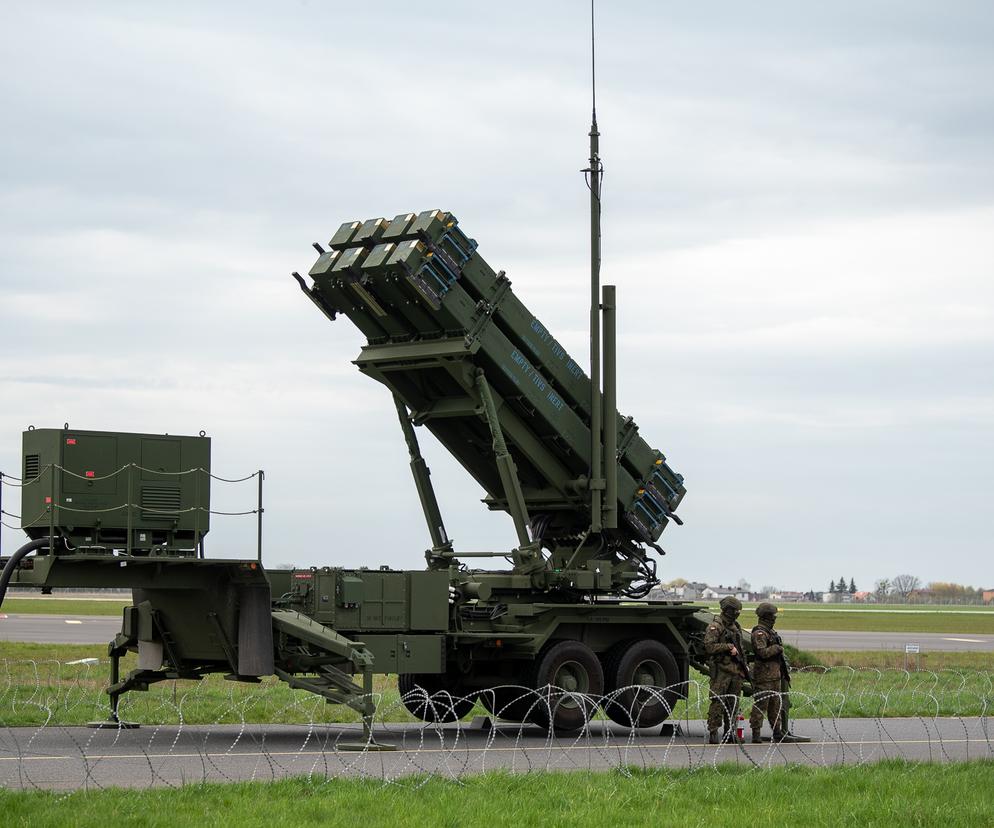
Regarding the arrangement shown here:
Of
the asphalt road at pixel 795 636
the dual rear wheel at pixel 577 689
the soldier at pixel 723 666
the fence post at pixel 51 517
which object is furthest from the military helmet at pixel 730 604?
the asphalt road at pixel 795 636

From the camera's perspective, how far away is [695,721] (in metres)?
22.5

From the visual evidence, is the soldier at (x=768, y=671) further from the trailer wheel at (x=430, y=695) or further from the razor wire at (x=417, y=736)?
the trailer wheel at (x=430, y=695)

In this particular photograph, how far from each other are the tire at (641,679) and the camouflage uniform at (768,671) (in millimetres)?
1506

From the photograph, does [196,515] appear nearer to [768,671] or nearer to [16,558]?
[16,558]

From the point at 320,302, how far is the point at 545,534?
4373 millimetres

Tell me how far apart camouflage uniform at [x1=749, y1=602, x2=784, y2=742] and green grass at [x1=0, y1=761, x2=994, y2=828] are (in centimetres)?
381

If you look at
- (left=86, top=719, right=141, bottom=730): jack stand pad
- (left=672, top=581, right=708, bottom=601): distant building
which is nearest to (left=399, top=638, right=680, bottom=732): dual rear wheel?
(left=86, top=719, right=141, bottom=730): jack stand pad

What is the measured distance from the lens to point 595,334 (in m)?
20.4

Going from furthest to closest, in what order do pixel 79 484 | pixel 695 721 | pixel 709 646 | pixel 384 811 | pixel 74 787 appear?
1. pixel 695 721
2. pixel 709 646
3. pixel 79 484
4. pixel 74 787
5. pixel 384 811

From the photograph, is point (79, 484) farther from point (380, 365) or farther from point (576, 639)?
point (576, 639)

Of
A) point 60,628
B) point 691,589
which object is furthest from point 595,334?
point 691,589

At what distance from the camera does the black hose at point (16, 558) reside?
15.9 m

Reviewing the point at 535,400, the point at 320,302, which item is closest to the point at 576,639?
the point at 535,400

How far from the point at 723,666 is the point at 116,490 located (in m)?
7.07
